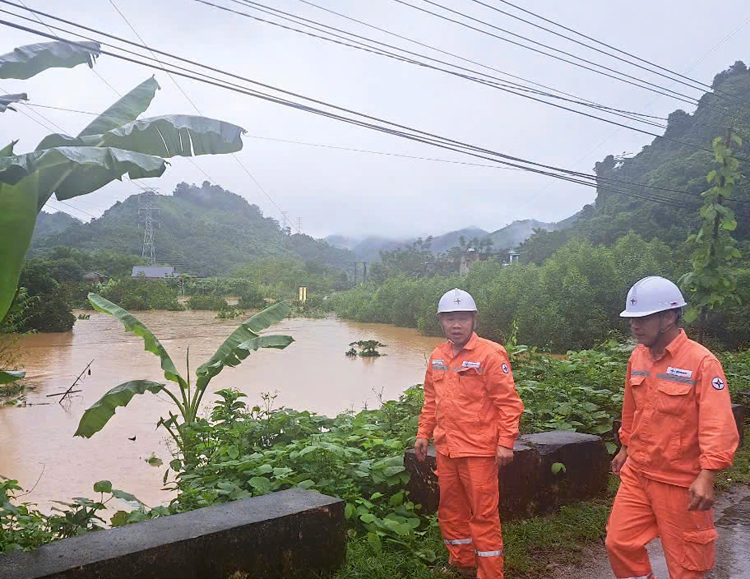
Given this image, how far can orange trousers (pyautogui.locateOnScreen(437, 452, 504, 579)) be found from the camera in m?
3.25

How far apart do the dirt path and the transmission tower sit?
48.8m

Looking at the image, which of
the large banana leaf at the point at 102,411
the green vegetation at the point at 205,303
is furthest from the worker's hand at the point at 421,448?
the green vegetation at the point at 205,303

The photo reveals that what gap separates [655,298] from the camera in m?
2.76

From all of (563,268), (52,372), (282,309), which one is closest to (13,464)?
(282,309)

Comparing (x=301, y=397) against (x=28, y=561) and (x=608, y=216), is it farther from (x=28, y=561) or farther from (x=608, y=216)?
(x=608, y=216)

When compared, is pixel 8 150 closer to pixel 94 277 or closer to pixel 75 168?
pixel 75 168

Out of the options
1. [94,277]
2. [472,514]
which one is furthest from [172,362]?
[94,277]

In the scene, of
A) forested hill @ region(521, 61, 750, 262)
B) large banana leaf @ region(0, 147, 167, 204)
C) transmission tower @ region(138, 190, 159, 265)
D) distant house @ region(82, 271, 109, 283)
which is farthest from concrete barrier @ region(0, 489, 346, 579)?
transmission tower @ region(138, 190, 159, 265)

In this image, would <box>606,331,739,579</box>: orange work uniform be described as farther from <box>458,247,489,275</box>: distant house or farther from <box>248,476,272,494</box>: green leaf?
<box>458,247,489,275</box>: distant house

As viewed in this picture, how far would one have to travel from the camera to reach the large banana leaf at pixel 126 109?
18.4 feet

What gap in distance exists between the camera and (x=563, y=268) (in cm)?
→ 2544

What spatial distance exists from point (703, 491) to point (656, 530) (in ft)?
1.28

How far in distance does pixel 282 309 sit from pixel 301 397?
19.9 ft

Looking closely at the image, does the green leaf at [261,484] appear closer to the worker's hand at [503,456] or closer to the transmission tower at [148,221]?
the worker's hand at [503,456]
